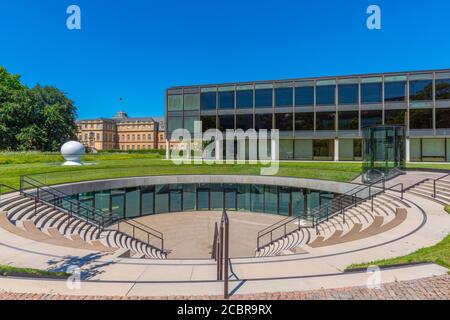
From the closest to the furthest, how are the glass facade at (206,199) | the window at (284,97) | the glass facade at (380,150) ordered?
the glass facade at (380,150)
the glass facade at (206,199)
the window at (284,97)

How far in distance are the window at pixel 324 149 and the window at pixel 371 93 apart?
726 cm

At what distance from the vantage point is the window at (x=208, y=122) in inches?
1563

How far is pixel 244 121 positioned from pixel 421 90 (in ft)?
76.7

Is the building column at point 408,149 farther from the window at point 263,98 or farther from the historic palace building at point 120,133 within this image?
the historic palace building at point 120,133

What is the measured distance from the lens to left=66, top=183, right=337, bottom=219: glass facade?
2147 centimetres

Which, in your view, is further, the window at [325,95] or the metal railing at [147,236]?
the window at [325,95]

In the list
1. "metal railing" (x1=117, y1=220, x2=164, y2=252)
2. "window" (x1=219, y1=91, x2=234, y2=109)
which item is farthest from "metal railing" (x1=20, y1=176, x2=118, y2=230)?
"window" (x1=219, y1=91, x2=234, y2=109)

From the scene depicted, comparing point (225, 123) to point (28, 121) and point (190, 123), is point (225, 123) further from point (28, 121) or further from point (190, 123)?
point (28, 121)

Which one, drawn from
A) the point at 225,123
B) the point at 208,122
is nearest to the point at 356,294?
the point at 225,123

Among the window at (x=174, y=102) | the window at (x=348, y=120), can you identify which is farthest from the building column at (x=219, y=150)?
the window at (x=348, y=120)

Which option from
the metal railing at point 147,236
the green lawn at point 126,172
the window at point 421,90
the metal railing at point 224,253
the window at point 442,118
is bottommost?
the metal railing at point 147,236
